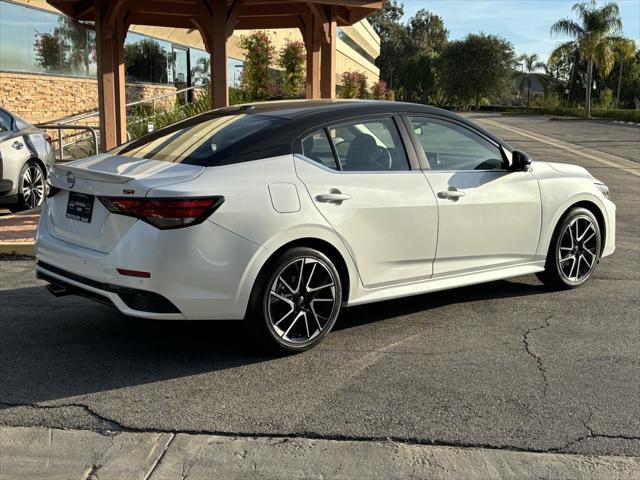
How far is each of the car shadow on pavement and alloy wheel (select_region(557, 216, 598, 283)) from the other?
→ 0.92 metres

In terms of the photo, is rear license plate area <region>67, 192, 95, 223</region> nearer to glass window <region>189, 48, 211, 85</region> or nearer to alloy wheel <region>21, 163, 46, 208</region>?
alloy wheel <region>21, 163, 46, 208</region>

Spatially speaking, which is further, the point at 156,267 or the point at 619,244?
the point at 619,244

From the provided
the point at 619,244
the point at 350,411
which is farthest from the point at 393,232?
the point at 619,244

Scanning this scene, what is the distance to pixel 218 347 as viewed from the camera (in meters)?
4.78

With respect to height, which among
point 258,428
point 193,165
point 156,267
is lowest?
point 258,428

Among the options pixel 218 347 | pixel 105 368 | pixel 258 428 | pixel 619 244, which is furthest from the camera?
pixel 619 244

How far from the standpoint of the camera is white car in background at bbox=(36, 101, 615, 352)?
4078 millimetres

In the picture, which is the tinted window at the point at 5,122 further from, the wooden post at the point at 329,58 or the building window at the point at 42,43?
the building window at the point at 42,43

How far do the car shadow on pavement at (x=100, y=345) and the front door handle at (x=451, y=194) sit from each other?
3.35 ft

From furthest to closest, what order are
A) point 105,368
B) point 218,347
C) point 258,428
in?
point 218,347, point 105,368, point 258,428

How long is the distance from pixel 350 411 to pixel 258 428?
522 mm

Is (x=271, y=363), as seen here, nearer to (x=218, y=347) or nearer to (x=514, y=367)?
(x=218, y=347)

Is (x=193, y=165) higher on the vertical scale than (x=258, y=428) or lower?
higher

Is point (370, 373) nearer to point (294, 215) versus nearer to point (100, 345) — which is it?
point (294, 215)
